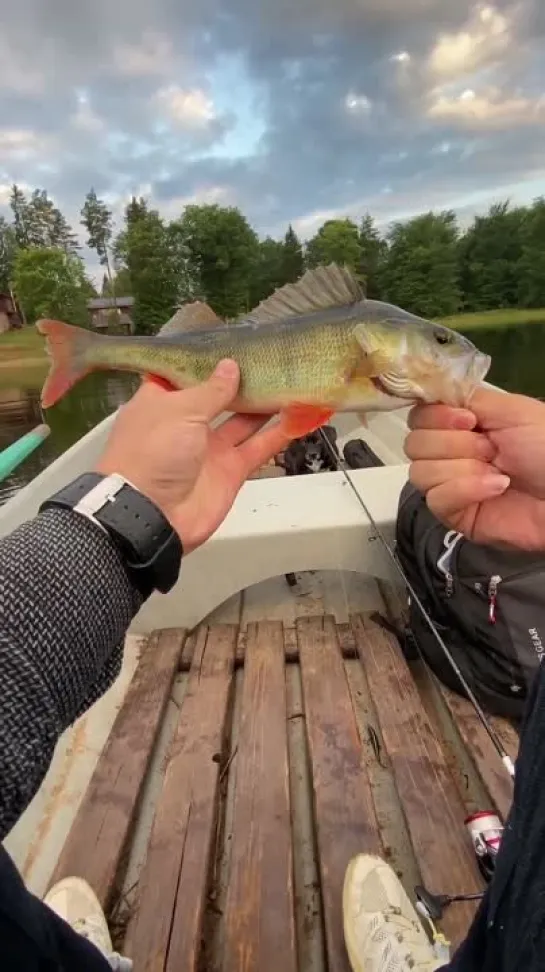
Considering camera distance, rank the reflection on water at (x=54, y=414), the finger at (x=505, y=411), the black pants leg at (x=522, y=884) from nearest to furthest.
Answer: the black pants leg at (x=522, y=884) < the finger at (x=505, y=411) < the reflection on water at (x=54, y=414)

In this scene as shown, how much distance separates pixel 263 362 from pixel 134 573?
0.91m

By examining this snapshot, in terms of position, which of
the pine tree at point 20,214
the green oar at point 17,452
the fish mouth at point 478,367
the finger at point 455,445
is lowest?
the green oar at point 17,452

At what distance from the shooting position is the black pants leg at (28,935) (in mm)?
1071

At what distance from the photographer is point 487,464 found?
148cm

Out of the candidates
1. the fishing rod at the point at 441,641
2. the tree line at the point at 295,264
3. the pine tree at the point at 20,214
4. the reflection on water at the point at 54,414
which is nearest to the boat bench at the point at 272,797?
the fishing rod at the point at 441,641

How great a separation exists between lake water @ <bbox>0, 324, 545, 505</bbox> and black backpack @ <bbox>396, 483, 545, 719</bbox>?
8.21 meters

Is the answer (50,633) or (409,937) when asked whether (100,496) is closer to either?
(50,633)

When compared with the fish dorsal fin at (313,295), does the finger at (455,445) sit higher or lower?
lower

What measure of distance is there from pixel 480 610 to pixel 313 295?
1476 millimetres

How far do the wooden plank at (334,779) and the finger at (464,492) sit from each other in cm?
131

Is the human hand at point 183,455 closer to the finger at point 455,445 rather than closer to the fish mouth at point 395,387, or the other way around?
the fish mouth at point 395,387

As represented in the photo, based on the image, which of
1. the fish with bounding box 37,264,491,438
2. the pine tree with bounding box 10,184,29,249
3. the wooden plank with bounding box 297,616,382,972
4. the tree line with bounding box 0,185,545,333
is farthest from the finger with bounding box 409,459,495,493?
the pine tree with bounding box 10,184,29,249

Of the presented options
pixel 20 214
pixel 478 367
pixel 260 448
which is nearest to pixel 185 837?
pixel 260 448

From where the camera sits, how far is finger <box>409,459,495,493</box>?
1.46 m
